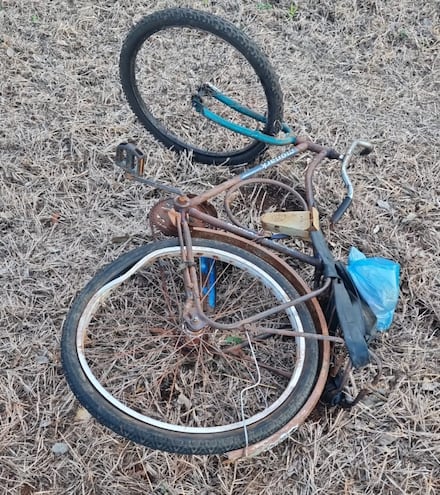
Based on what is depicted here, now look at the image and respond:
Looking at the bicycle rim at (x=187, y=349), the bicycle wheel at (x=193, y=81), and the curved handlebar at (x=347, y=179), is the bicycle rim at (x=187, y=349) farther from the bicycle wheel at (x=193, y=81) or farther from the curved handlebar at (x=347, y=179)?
the bicycle wheel at (x=193, y=81)

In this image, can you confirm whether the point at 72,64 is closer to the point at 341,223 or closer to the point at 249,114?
the point at 249,114

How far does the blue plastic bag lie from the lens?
230 centimetres

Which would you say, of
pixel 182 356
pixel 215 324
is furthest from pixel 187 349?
pixel 215 324

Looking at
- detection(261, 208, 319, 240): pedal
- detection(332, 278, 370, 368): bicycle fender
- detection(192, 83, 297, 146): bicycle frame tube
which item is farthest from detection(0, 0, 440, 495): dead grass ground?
detection(261, 208, 319, 240): pedal

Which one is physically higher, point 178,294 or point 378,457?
point 178,294

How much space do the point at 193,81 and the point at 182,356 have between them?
1.84m

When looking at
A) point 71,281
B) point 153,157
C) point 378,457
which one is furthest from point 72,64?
point 378,457

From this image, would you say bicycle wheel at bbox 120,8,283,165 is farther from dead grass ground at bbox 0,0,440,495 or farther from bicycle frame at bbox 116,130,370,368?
bicycle frame at bbox 116,130,370,368

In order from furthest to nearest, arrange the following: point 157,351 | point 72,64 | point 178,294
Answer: point 72,64 → point 178,294 → point 157,351

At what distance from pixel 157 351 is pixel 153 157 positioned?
3.89 ft

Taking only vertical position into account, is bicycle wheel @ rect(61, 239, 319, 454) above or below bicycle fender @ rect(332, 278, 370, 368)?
below

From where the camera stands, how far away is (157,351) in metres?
2.50

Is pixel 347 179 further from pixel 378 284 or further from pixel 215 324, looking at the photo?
pixel 215 324

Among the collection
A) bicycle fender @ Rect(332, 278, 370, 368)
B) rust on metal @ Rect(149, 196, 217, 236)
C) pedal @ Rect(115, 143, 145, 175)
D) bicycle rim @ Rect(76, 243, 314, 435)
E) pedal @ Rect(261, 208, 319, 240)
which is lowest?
bicycle rim @ Rect(76, 243, 314, 435)
